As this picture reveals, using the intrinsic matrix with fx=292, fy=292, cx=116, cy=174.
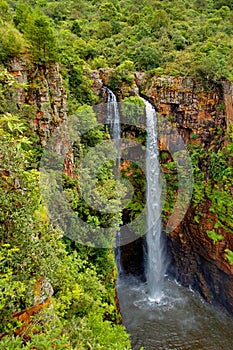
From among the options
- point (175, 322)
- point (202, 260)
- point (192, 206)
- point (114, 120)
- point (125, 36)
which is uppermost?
point (125, 36)

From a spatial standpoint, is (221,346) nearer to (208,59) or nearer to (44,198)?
(44,198)

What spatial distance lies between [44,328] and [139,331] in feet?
26.5

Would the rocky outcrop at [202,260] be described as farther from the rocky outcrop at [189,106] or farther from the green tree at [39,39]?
the green tree at [39,39]

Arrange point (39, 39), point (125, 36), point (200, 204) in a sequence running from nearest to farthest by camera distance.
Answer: point (39, 39), point (200, 204), point (125, 36)

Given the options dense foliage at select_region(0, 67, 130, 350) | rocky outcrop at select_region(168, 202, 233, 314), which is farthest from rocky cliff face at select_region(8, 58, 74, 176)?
rocky outcrop at select_region(168, 202, 233, 314)

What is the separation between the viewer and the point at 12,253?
4.23m

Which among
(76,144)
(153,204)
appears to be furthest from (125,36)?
(76,144)

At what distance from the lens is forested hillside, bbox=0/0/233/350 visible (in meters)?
4.30

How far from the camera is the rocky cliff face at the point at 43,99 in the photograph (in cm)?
927

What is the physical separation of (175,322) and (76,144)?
8.03m

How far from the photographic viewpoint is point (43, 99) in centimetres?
956

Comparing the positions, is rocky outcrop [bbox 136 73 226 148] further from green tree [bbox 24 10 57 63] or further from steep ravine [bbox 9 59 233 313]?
green tree [bbox 24 10 57 63]

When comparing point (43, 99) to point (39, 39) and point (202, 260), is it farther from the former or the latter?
point (202, 260)

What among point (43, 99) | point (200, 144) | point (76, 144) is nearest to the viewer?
point (43, 99)
